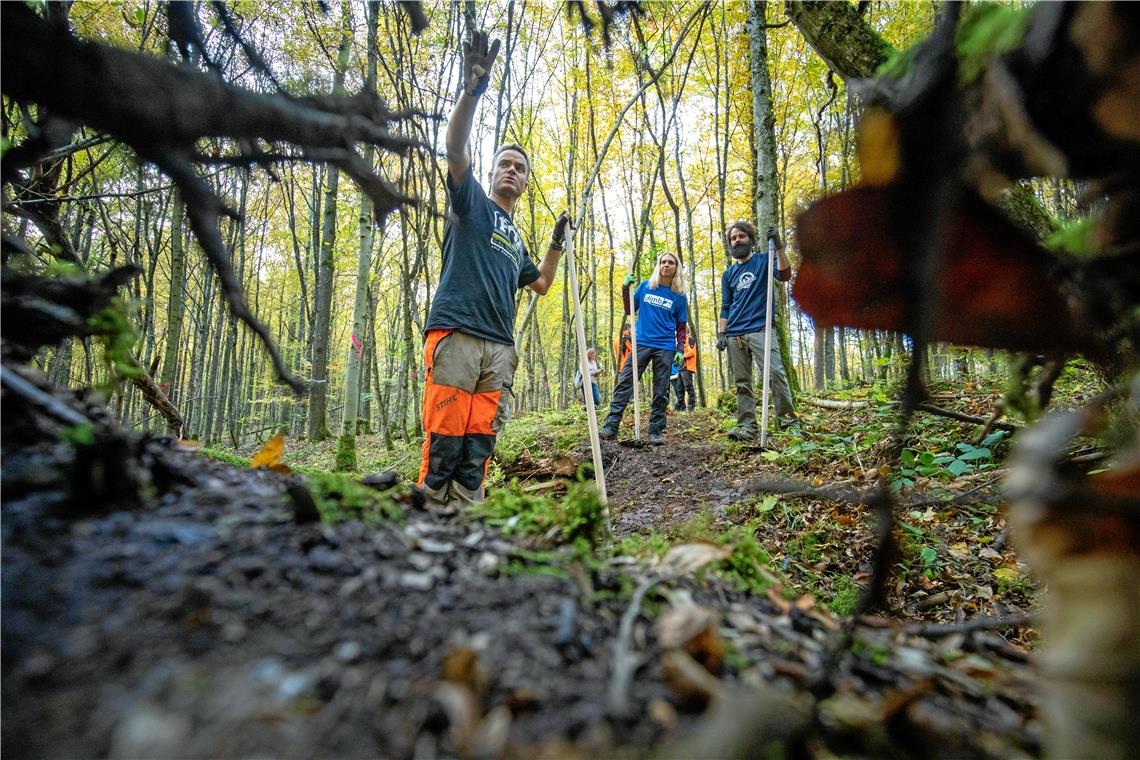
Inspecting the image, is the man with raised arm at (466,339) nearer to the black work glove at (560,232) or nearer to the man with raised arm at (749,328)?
the black work glove at (560,232)

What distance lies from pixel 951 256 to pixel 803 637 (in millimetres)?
903

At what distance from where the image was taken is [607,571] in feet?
3.99

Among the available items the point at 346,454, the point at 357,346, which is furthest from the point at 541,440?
the point at 357,346

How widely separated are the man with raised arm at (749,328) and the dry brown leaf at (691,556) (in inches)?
206

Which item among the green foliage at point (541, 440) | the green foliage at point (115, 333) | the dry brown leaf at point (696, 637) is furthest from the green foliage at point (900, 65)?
the green foliage at point (541, 440)

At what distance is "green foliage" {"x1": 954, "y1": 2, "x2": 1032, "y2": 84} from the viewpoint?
0.85m

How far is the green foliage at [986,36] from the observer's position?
0.85 metres

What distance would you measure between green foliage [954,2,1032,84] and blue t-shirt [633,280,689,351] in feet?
20.7

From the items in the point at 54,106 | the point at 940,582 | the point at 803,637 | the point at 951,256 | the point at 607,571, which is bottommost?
the point at 940,582

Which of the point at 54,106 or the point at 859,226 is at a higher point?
the point at 54,106

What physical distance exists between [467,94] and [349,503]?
2703 mm

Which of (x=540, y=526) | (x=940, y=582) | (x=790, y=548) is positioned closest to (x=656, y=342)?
(x=790, y=548)

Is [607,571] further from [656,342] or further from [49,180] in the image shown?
[656,342]

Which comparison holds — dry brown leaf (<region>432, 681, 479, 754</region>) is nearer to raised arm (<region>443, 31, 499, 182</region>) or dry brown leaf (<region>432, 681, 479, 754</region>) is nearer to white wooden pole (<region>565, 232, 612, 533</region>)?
white wooden pole (<region>565, 232, 612, 533</region>)
